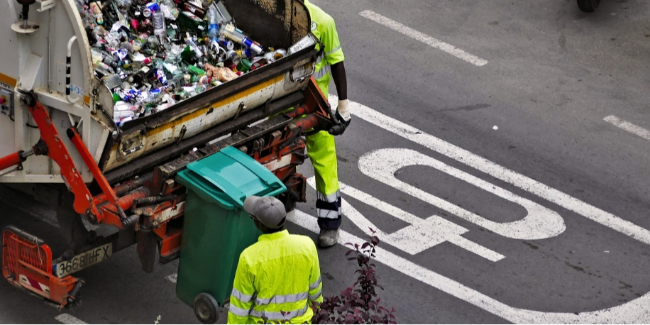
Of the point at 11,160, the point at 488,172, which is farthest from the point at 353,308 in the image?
the point at 488,172

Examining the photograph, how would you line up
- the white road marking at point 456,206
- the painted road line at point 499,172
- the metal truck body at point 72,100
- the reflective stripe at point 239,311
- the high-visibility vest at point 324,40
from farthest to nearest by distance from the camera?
1. the painted road line at point 499,172
2. the white road marking at point 456,206
3. the high-visibility vest at point 324,40
4. the metal truck body at point 72,100
5. the reflective stripe at point 239,311

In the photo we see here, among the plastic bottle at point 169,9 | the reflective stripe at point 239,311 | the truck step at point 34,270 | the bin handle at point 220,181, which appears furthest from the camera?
the plastic bottle at point 169,9

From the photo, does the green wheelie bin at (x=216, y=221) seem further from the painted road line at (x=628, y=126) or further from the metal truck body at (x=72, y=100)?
the painted road line at (x=628, y=126)

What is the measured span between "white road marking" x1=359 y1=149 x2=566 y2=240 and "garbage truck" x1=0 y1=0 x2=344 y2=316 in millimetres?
1373

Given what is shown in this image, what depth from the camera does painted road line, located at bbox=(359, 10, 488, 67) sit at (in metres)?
11.5

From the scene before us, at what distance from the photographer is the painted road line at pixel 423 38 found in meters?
11.5

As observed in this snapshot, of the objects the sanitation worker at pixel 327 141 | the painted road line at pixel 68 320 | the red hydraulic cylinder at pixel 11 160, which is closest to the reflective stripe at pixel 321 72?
the sanitation worker at pixel 327 141

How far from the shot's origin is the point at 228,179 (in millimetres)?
6914

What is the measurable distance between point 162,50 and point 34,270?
1.89 m

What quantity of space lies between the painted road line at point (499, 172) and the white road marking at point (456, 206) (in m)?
0.18

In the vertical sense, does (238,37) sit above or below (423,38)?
above

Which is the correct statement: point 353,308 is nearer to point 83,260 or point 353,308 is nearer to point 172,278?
point 83,260

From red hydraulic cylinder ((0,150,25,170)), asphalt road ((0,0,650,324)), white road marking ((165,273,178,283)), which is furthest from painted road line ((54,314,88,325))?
red hydraulic cylinder ((0,150,25,170))

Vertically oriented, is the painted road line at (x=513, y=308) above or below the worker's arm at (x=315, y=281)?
below
